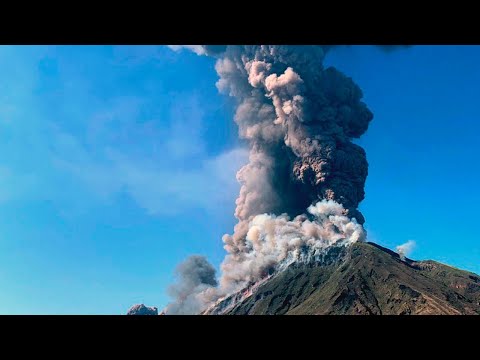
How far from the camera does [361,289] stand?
150375 mm

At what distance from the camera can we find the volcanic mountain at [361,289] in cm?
13875

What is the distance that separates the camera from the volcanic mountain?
5463 inches

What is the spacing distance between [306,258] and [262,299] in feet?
93.9

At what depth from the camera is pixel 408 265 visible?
6905 inches
